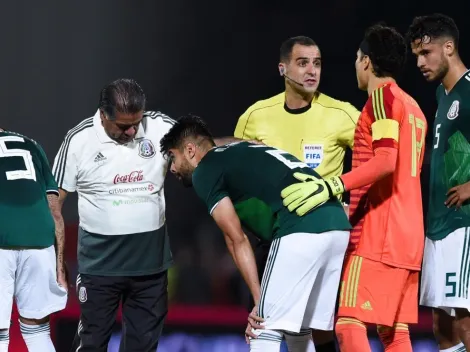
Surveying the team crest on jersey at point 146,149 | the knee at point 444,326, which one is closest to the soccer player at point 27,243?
the team crest on jersey at point 146,149

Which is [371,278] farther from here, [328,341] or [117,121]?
[117,121]

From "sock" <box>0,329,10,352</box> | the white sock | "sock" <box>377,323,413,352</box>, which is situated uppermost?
"sock" <box>377,323,413,352</box>

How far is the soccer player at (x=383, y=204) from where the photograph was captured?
3432 millimetres

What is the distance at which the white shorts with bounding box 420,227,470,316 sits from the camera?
355 centimetres

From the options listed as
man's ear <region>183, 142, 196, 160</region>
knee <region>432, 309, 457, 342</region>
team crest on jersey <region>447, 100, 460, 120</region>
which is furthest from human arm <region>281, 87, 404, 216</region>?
knee <region>432, 309, 457, 342</region>

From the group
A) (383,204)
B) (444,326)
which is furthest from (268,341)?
(444,326)

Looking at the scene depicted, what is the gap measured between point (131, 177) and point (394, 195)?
4.17ft

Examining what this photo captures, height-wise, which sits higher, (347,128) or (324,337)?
(347,128)

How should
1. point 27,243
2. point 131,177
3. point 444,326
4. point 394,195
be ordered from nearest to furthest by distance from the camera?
point 394,195 < point 444,326 < point 27,243 < point 131,177

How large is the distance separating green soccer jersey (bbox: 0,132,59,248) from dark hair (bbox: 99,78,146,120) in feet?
1.29

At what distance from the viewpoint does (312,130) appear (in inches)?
166

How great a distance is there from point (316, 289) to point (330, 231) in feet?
0.85

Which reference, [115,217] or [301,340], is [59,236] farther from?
[301,340]

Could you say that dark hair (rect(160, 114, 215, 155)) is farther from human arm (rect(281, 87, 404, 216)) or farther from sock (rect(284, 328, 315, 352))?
sock (rect(284, 328, 315, 352))
